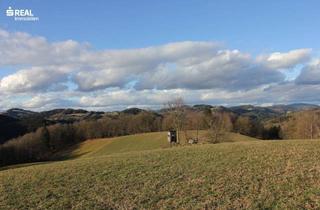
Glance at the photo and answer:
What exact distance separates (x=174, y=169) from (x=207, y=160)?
336cm

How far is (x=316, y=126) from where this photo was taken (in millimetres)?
110500

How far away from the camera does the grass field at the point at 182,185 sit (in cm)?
1358

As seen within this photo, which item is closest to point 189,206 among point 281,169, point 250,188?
point 250,188

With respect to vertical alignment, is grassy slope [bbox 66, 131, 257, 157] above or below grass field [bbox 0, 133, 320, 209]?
below

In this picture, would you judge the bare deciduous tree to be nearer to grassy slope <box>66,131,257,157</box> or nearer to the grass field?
grassy slope <box>66,131,257,157</box>

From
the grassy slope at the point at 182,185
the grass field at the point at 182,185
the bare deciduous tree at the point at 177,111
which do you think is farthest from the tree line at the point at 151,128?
the grassy slope at the point at 182,185

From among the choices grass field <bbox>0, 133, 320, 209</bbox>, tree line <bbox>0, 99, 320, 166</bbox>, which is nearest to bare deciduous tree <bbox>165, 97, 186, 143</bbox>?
tree line <bbox>0, 99, 320, 166</bbox>

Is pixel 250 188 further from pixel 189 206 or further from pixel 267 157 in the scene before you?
pixel 267 157

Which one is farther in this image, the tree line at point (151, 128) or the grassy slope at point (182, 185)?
the tree line at point (151, 128)

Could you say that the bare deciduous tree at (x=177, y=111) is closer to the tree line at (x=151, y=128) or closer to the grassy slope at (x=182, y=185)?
the tree line at (x=151, y=128)

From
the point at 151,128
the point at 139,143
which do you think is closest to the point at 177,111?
the point at 139,143

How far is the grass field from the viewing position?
13578 millimetres

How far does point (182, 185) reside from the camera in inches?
645

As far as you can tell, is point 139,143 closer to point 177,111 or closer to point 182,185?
point 177,111
